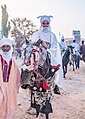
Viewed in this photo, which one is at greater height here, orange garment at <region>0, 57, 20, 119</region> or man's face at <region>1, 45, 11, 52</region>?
man's face at <region>1, 45, 11, 52</region>

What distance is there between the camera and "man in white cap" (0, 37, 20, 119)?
5508 millimetres

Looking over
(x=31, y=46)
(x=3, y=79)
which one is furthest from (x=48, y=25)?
(x=3, y=79)

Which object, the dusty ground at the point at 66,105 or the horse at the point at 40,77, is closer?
the horse at the point at 40,77

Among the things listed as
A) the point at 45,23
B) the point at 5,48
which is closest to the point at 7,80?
the point at 5,48

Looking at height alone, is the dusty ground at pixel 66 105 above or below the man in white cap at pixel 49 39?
below

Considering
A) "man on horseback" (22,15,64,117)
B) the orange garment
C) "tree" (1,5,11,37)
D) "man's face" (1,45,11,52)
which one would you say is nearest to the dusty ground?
"man on horseback" (22,15,64,117)

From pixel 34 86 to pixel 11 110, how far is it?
0.99 m

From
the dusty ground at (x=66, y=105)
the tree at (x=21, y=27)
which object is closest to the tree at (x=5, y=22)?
the tree at (x=21, y=27)

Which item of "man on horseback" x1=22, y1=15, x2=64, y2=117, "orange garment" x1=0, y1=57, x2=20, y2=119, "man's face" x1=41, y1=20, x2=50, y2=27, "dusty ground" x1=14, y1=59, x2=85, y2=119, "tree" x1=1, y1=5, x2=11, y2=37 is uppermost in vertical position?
"tree" x1=1, y1=5, x2=11, y2=37

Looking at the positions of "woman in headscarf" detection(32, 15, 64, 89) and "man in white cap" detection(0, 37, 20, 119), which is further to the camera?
"woman in headscarf" detection(32, 15, 64, 89)

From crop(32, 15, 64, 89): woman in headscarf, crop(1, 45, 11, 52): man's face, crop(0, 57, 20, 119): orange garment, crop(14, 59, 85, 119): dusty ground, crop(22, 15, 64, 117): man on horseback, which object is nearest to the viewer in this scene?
crop(0, 57, 20, 119): orange garment

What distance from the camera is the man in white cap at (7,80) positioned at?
5508mm

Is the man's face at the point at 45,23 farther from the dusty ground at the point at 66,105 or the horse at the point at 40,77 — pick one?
the dusty ground at the point at 66,105

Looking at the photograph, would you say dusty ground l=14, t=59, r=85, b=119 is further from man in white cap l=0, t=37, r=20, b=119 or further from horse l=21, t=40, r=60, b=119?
man in white cap l=0, t=37, r=20, b=119
